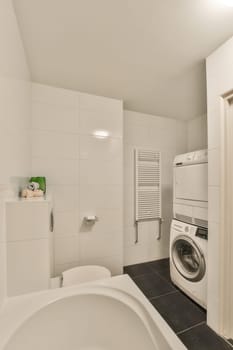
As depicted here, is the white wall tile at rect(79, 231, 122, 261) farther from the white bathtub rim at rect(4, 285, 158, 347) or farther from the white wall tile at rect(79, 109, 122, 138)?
the white wall tile at rect(79, 109, 122, 138)

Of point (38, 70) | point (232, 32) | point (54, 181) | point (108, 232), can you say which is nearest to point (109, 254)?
point (108, 232)

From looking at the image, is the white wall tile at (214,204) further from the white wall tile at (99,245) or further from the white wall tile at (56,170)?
Result: the white wall tile at (56,170)

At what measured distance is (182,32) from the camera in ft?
3.86

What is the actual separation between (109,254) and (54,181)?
1.12 meters

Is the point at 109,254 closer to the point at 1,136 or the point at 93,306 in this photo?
the point at 93,306

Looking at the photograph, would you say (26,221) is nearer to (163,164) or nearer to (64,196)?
(64,196)

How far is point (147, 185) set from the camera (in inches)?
97.3

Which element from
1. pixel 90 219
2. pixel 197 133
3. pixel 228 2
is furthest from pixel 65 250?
pixel 197 133

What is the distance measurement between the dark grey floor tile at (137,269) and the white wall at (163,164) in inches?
2.7

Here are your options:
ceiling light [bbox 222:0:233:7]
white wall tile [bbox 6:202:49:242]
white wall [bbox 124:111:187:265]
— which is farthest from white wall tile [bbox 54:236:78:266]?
ceiling light [bbox 222:0:233:7]

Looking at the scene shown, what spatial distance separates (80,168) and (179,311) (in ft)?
5.87

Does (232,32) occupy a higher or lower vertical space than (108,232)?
higher

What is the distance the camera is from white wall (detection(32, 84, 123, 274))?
5.98ft

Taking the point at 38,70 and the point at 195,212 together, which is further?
the point at 195,212
